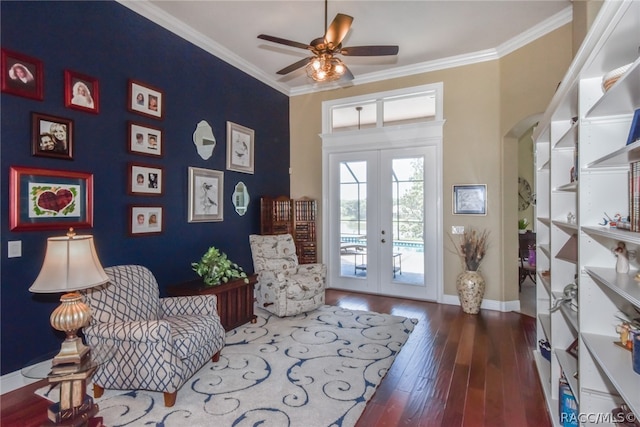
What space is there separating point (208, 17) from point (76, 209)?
246 centimetres

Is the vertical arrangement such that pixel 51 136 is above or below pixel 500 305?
above

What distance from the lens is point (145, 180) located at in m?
3.42

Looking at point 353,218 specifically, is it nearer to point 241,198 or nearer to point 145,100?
point 241,198

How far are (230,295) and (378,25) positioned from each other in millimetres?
3550

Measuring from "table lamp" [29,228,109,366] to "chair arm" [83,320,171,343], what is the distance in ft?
1.13

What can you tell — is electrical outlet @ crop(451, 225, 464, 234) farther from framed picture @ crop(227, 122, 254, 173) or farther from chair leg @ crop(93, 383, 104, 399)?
chair leg @ crop(93, 383, 104, 399)

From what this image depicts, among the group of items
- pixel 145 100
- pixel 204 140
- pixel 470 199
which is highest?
pixel 145 100

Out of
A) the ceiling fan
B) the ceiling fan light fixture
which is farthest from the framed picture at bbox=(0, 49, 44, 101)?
the ceiling fan light fixture

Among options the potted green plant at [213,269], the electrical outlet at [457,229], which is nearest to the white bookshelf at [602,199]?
the electrical outlet at [457,229]

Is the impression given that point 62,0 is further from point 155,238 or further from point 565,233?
point 565,233

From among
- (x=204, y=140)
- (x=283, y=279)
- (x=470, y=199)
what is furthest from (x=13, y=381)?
(x=470, y=199)

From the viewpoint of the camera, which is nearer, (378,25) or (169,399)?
(169,399)

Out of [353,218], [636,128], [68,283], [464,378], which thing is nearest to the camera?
[636,128]

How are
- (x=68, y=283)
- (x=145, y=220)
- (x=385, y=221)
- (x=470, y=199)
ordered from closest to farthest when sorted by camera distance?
(x=68, y=283)
(x=145, y=220)
(x=470, y=199)
(x=385, y=221)
